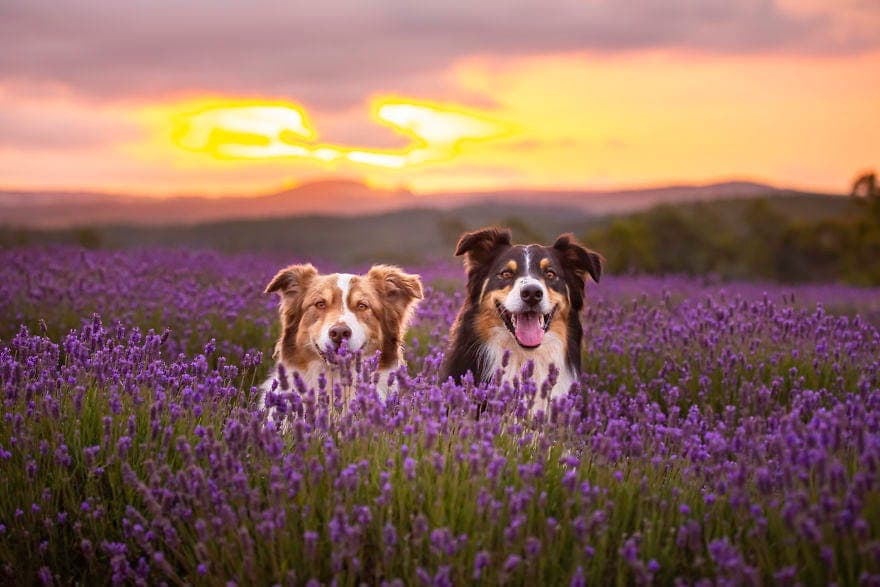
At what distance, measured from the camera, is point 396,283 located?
202 inches

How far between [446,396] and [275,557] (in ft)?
3.55

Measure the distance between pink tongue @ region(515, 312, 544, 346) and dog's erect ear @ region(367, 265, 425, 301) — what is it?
2.41ft

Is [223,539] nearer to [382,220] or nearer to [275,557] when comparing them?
[275,557]

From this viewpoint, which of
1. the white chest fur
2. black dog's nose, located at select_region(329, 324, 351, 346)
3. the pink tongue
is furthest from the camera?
the white chest fur

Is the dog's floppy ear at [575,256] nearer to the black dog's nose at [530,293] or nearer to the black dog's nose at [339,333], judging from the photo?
the black dog's nose at [530,293]

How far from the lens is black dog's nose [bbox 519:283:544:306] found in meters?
4.46

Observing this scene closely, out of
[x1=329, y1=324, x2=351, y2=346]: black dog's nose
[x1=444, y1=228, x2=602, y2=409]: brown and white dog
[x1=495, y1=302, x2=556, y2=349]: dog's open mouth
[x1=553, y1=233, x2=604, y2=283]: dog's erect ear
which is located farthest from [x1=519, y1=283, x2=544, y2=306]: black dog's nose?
[x1=329, y1=324, x2=351, y2=346]: black dog's nose

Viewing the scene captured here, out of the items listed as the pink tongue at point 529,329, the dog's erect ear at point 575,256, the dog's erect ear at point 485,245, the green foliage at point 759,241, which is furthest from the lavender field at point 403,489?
the green foliage at point 759,241

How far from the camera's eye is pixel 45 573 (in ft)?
8.80

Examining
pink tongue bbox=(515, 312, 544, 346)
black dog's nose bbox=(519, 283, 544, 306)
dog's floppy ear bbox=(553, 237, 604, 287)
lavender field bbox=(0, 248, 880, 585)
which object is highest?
dog's floppy ear bbox=(553, 237, 604, 287)

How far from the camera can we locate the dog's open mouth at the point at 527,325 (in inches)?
182

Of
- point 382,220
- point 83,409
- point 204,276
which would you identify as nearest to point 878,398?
point 83,409

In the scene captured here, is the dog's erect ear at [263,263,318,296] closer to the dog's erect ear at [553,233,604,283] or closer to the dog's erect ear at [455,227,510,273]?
the dog's erect ear at [455,227,510,273]

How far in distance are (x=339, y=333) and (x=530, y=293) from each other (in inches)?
43.7
